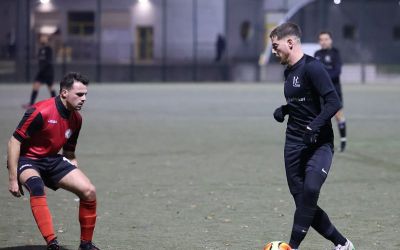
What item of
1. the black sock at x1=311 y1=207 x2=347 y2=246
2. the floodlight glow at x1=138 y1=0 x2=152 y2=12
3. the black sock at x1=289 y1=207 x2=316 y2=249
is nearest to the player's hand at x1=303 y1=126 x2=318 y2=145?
the black sock at x1=289 y1=207 x2=316 y2=249

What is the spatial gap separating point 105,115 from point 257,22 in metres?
31.2

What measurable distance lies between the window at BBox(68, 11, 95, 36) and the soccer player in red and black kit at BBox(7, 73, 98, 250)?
44400 millimetres

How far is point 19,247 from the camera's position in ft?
25.7

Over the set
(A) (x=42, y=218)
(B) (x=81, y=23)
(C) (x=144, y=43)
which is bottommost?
(A) (x=42, y=218)

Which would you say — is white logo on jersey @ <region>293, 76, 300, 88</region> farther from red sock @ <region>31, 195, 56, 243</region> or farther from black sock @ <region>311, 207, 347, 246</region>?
red sock @ <region>31, 195, 56, 243</region>

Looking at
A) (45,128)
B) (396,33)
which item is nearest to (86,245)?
(45,128)

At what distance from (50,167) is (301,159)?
6.86 feet

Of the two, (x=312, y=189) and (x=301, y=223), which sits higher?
(x=312, y=189)

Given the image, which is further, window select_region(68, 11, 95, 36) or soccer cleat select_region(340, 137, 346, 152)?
window select_region(68, 11, 95, 36)

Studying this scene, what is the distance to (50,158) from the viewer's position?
7.46 meters

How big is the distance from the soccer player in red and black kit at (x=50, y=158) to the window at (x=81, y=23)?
4440 cm

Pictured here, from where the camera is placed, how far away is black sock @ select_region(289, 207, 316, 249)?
7.05m

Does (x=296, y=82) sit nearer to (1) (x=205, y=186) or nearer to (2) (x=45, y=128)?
(2) (x=45, y=128)

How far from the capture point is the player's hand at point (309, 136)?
6895 mm
